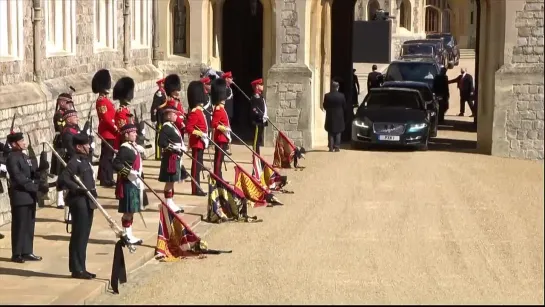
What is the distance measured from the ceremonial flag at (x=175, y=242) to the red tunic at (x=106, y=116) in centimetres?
374

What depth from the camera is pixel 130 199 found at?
505 inches

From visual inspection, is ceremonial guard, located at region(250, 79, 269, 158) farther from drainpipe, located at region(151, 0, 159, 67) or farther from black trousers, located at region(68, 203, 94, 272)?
black trousers, located at region(68, 203, 94, 272)

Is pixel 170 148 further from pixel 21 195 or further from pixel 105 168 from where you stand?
pixel 105 168

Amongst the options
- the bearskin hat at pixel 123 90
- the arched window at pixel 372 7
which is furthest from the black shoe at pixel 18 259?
the arched window at pixel 372 7

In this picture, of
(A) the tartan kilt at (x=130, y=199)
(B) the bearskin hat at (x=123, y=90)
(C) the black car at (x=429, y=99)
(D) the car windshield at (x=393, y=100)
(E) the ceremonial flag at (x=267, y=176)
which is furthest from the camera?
(C) the black car at (x=429, y=99)

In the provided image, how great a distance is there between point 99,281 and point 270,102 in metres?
12.6

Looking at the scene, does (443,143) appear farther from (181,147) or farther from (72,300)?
(72,300)

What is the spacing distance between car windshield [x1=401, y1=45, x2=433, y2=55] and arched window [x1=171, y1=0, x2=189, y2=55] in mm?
19625

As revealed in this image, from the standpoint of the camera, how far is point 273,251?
13000 millimetres

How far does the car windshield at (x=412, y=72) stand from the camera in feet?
103

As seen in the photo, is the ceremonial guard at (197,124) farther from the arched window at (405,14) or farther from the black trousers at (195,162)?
the arched window at (405,14)

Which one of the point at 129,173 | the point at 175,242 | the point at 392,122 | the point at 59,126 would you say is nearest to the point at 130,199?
the point at 129,173

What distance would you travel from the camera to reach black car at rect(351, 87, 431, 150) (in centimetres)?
2302

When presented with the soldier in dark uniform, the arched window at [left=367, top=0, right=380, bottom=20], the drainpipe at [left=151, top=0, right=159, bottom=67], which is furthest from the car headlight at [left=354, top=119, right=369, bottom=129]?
the arched window at [left=367, top=0, right=380, bottom=20]
